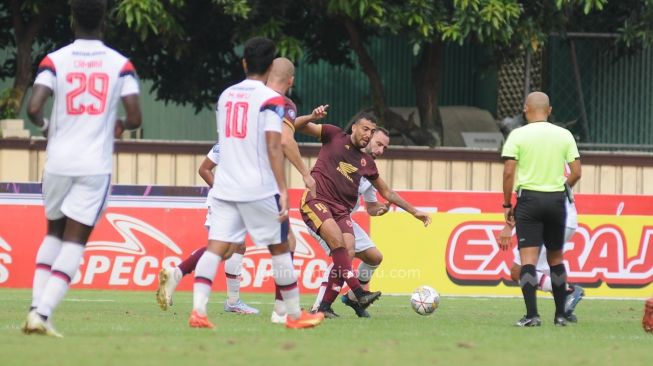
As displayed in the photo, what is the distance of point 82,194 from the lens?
871 centimetres

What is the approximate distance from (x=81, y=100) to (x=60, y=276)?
112cm

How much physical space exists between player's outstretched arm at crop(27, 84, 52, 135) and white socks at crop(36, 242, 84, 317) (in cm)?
79

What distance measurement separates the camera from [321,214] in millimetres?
12188

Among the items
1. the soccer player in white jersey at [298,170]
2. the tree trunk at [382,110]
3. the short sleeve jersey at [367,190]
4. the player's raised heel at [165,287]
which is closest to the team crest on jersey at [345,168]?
the short sleeve jersey at [367,190]

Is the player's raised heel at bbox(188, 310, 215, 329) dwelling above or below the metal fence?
below

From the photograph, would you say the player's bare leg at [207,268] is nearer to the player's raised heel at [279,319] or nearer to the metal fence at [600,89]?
the player's raised heel at [279,319]

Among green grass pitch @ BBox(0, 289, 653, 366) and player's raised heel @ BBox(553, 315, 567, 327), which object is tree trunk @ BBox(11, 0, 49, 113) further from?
player's raised heel @ BBox(553, 315, 567, 327)

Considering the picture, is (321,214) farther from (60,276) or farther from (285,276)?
(60,276)

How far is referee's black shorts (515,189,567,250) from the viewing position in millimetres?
11148

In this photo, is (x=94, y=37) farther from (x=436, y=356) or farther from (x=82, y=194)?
(x=436, y=356)

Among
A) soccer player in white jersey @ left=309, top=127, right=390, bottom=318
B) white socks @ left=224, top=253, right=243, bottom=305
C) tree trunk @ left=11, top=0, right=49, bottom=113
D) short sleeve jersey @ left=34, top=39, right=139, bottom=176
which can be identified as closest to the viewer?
short sleeve jersey @ left=34, top=39, right=139, bottom=176

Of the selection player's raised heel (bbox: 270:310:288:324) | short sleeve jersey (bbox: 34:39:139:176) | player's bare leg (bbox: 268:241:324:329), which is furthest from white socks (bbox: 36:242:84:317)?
player's raised heel (bbox: 270:310:288:324)

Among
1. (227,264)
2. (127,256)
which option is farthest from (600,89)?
(227,264)

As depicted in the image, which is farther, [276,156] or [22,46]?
[22,46]
